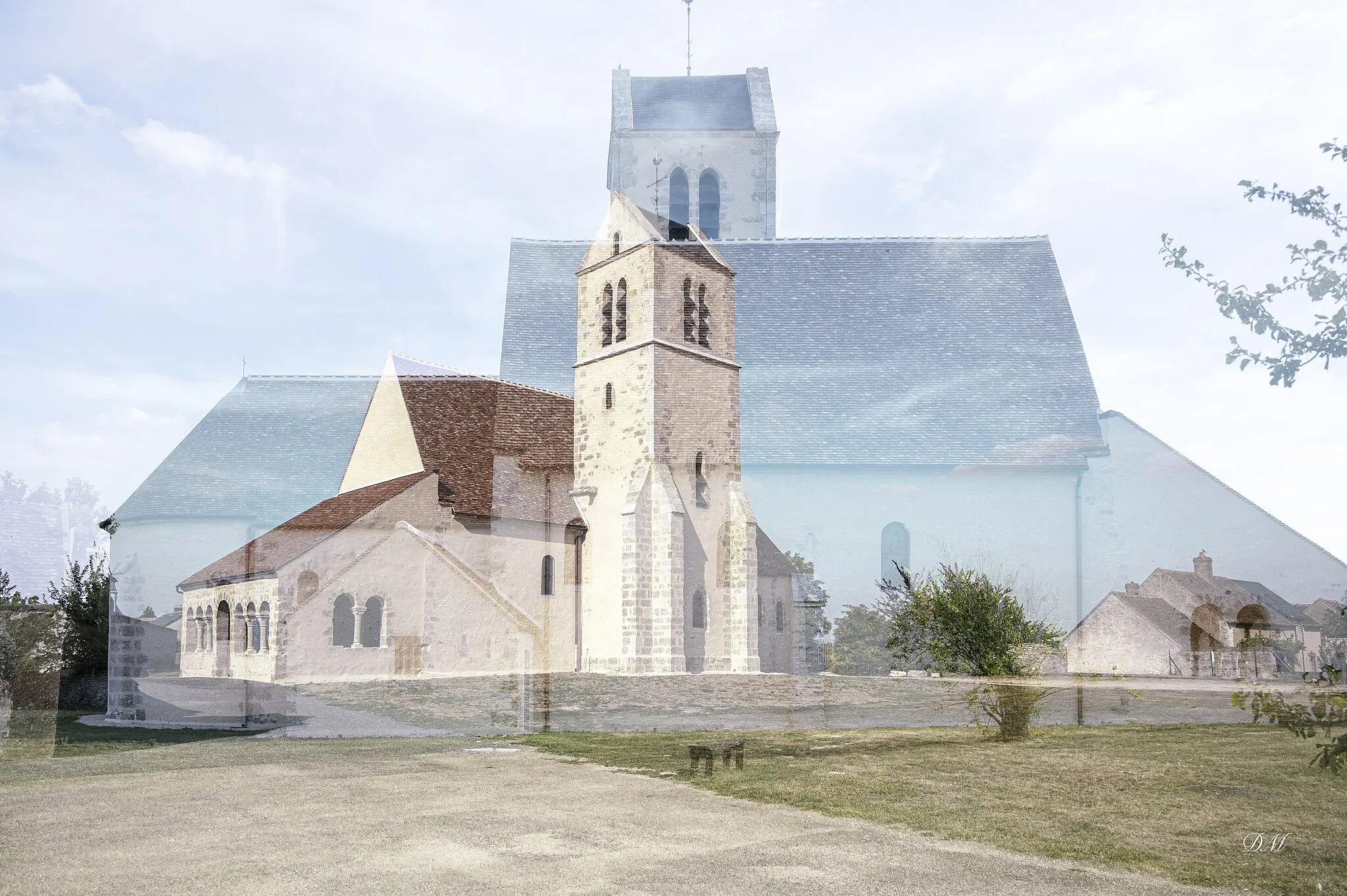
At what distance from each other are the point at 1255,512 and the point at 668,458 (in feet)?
→ 50.1

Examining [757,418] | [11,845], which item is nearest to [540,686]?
[757,418]

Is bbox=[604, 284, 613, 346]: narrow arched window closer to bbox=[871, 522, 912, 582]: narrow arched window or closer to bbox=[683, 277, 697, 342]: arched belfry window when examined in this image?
bbox=[683, 277, 697, 342]: arched belfry window

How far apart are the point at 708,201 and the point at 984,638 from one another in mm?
37375

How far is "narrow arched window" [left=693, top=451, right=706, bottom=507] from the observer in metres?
28.1

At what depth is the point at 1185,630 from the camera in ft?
101

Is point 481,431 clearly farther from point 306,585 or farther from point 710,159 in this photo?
point 710,159

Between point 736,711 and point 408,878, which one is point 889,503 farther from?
point 408,878

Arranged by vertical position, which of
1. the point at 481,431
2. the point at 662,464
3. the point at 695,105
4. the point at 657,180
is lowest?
the point at 662,464

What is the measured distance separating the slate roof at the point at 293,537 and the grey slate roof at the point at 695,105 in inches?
1112

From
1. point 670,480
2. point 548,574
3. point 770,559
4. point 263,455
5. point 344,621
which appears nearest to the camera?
point 344,621

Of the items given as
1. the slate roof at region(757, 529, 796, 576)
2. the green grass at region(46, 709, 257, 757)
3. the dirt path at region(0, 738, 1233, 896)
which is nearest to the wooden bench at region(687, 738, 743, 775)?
the dirt path at region(0, 738, 1233, 896)

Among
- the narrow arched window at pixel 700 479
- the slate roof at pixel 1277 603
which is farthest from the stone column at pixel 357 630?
the slate roof at pixel 1277 603

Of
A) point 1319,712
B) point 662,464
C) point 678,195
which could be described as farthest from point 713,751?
point 678,195

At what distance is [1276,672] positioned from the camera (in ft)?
88.5
